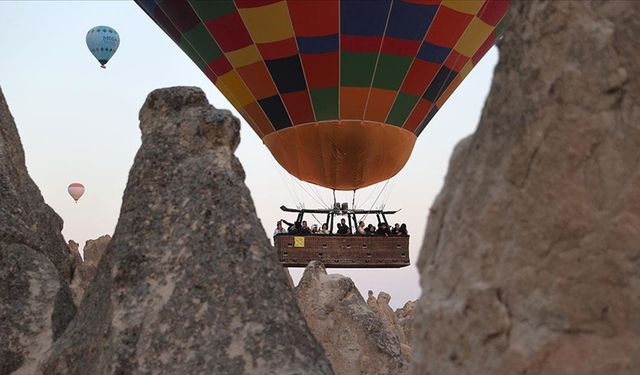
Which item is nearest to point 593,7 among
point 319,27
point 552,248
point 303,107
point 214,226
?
point 552,248

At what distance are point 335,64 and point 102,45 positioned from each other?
8741mm

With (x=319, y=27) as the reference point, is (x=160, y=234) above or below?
below

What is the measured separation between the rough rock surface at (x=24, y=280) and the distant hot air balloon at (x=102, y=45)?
649 inches

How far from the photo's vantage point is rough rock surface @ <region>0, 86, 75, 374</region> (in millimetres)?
4180

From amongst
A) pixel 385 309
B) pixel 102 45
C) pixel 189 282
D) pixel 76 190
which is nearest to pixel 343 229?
pixel 385 309

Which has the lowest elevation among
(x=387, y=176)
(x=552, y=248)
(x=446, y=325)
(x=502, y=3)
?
(x=446, y=325)

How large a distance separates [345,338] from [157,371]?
5.05 metres

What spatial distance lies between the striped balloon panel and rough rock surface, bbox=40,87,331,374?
10100 millimetres

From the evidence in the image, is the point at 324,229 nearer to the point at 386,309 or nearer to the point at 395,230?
the point at 395,230

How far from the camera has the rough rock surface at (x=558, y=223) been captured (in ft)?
7.09

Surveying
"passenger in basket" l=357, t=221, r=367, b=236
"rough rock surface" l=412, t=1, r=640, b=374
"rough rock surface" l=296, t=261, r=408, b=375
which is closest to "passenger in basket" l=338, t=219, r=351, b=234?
"passenger in basket" l=357, t=221, r=367, b=236

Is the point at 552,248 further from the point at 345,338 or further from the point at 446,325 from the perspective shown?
the point at 345,338

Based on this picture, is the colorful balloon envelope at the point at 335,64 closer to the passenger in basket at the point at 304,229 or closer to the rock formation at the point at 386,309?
the passenger in basket at the point at 304,229

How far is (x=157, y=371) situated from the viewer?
3.32m
